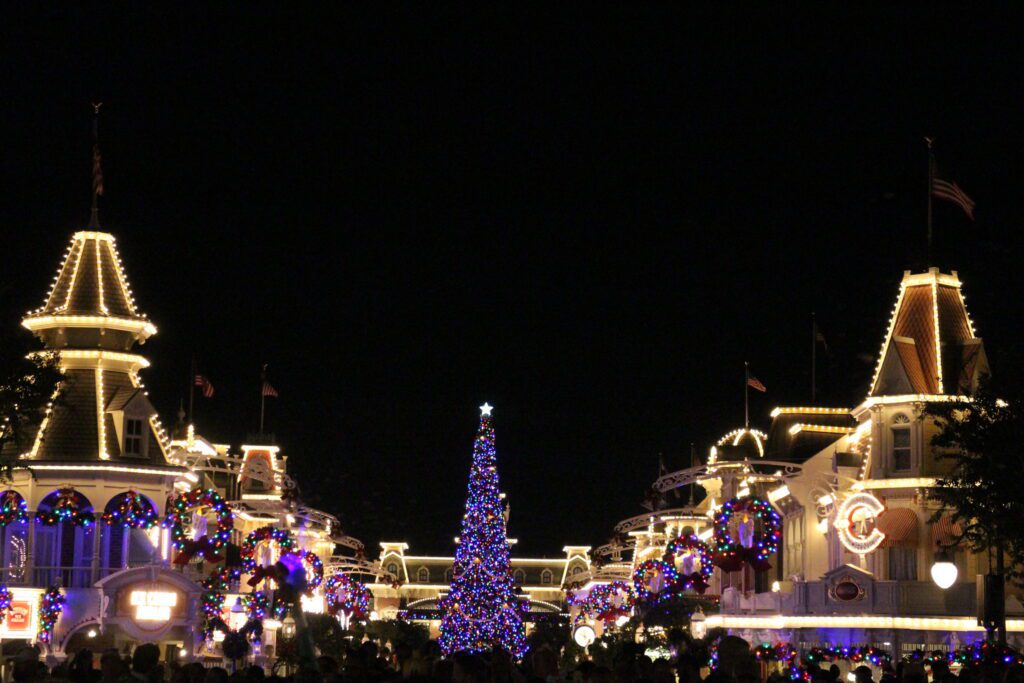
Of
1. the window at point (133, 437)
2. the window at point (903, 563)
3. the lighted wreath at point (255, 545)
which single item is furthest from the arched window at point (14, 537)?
the window at point (903, 563)

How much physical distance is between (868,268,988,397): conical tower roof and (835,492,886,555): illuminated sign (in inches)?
117

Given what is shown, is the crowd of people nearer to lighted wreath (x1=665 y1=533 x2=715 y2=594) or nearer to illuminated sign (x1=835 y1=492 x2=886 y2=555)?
illuminated sign (x1=835 y1=492 x2=886 y2=555)

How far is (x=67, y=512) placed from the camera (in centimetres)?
4531

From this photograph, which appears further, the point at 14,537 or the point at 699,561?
the point at 699,561

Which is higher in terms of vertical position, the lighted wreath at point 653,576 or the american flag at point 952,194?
the american flag at point 952,194

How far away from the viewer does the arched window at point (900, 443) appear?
1813 inches

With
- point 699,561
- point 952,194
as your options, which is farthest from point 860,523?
point 952,194

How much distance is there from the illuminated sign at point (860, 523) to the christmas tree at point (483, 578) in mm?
28317

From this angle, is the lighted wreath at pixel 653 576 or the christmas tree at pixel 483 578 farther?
the christmas tree at pixel 483 578

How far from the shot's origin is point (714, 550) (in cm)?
4509

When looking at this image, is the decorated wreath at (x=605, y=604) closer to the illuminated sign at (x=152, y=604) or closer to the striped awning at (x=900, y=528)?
the striped awning at (x=900, y=528)

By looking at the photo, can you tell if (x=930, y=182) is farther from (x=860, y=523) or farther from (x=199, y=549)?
(x=199, y=549)

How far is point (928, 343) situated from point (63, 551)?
23.1m

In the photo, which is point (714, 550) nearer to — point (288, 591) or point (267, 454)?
point (288, 591)
